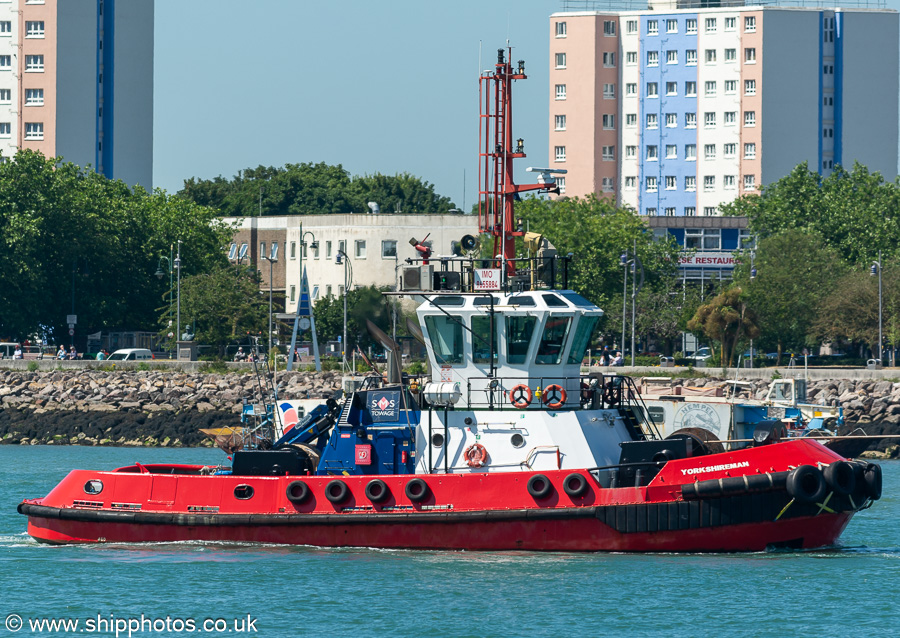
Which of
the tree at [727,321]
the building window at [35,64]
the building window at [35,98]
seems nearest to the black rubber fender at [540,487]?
the tree at [727,321]

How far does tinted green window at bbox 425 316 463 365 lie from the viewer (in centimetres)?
2105

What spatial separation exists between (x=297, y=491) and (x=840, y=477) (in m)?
7.90

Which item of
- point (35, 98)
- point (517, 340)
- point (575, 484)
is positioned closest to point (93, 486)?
point (517, 340)

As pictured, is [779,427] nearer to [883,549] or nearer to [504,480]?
[883,549]

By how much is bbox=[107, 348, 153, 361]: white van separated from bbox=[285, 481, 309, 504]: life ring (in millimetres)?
40181

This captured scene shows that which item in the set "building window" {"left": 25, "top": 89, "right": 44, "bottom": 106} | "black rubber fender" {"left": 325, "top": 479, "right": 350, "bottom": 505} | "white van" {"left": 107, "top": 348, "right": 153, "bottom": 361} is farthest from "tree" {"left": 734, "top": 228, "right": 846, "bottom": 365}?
"building window" {"left": 25, "top": 89, "right": 44, "bottom": 106}

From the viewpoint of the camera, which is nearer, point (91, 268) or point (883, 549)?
point (883, 549)

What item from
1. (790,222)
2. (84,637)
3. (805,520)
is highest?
(790,222)

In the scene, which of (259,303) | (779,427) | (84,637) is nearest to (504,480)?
(84,637)

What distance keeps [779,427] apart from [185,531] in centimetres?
1179

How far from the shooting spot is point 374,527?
66.9ft

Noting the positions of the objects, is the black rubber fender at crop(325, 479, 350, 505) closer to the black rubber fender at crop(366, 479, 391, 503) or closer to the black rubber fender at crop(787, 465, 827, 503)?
the black rubber fender at crop(366, 479, 391, 503)

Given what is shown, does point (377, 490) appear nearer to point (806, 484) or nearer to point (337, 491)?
point (337, 491)

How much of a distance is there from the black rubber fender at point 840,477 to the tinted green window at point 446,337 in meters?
5.67
